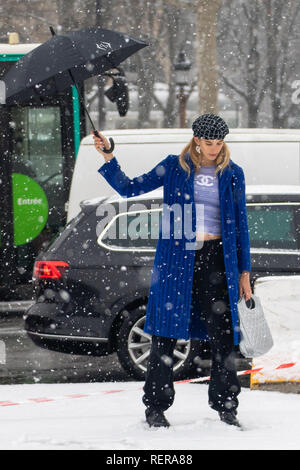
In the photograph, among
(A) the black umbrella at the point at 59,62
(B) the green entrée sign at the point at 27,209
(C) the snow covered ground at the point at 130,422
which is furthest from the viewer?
(B) the green entrée sign at the point at 27,209

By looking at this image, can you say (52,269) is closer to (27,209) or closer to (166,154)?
(166,154)

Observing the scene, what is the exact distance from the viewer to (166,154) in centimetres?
1355

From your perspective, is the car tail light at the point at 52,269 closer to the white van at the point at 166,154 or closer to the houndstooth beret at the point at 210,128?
the houndstooth beret at the point at 210,128

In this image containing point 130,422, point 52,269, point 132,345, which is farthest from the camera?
Result: point 52,269

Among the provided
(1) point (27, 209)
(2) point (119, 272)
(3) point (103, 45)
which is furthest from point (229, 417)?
(1) point (27, 209)

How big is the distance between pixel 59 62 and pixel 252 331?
2.86m

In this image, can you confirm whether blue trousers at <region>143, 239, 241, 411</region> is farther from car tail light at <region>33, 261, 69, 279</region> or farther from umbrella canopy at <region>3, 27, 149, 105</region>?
car tail light at <region>33, 261, 69, 279</region>

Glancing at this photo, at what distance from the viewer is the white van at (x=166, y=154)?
43.8ft

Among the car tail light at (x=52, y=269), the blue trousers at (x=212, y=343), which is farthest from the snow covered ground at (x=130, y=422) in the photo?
the car tail light at (x=52, y=269)
